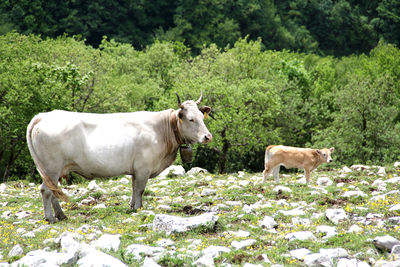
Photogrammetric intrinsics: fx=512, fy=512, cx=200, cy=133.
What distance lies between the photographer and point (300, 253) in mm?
8570

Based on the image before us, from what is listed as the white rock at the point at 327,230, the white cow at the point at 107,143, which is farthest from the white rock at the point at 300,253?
the white cow at the point at 107,143

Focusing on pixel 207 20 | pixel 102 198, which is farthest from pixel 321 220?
pixel 207 20

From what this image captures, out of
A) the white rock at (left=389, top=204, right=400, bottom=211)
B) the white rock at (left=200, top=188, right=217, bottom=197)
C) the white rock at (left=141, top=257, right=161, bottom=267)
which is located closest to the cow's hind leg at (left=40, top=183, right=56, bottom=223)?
the white rock at (left=200, top=188, right=217, bottom=197)

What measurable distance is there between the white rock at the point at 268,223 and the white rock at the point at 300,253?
1.82 metres

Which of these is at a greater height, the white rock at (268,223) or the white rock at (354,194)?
the white rock at (268,223)

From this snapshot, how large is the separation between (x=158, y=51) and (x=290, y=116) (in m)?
21.2

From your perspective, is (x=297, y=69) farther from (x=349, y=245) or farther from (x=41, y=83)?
(x=349, y=245)

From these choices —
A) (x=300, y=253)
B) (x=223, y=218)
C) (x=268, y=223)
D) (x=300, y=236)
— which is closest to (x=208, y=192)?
(x=223, y=218)

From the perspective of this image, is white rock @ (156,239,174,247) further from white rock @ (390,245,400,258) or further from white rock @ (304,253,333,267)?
white rock @ (390,245,400,258)

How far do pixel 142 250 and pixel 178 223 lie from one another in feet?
5.26

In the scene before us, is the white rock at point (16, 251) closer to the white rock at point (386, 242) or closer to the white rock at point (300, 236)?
the white rock at point (300, 236)

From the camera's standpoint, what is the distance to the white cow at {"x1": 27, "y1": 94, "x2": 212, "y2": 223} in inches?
498

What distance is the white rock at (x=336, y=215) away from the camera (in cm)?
1062

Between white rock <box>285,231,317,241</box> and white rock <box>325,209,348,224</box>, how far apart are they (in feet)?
4.22
